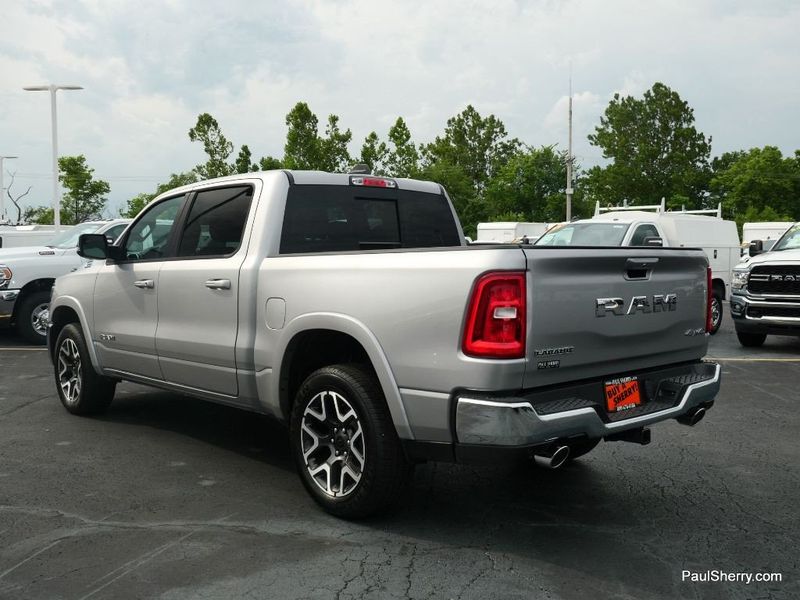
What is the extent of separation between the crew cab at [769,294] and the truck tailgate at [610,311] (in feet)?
22.5

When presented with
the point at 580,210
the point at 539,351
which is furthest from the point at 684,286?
the point at 580,210

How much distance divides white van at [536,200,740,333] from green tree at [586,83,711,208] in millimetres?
51806

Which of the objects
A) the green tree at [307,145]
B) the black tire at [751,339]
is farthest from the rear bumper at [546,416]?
the green tree at [307,145]

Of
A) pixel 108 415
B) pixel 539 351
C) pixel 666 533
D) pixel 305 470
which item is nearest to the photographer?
pixel 539 351

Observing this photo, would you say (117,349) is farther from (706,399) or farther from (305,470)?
(706,399)

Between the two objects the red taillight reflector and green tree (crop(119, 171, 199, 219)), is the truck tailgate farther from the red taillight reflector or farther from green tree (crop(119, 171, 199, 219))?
green tree (crop(119, 171, 199, 219))

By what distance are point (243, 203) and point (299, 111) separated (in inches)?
1698

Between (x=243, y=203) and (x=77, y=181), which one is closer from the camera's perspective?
(x=243, y=203)

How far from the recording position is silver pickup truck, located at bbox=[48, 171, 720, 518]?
149 inches

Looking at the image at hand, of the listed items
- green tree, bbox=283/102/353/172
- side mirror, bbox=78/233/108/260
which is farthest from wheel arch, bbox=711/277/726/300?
green tree, bbox=283/102/353/172

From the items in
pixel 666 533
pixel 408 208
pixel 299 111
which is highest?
pixel 299 111

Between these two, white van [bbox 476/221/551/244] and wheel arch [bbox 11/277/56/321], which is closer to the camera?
wheel arch [bbox 11/277/56/321]

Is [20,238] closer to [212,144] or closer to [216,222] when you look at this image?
[216,222]

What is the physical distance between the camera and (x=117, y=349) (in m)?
6.29
